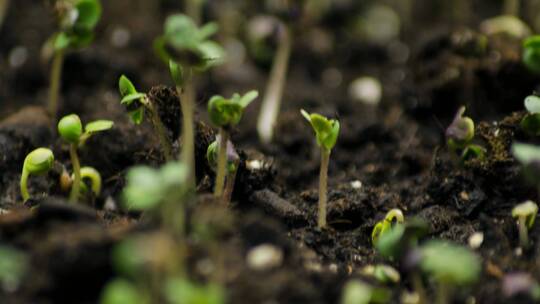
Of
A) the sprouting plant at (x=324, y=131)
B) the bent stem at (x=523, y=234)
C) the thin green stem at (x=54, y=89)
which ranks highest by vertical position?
the bent stem at (x=523, y=234)

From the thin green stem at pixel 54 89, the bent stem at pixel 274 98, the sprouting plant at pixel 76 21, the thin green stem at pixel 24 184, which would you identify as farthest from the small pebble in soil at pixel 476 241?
the thin green stem at pixel 54 89

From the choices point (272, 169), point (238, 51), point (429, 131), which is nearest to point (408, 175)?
point (429, 131)

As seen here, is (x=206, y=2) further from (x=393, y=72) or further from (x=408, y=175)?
(x=408, y=175)

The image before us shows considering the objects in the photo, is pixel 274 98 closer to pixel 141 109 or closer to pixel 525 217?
pixel 141 109

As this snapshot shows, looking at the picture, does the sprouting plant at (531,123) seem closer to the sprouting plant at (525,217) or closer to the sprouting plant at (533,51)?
the sprouting plant at (533,51)

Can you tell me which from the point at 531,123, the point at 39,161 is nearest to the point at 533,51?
the point at 531,123

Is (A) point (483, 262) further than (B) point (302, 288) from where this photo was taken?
Yes
